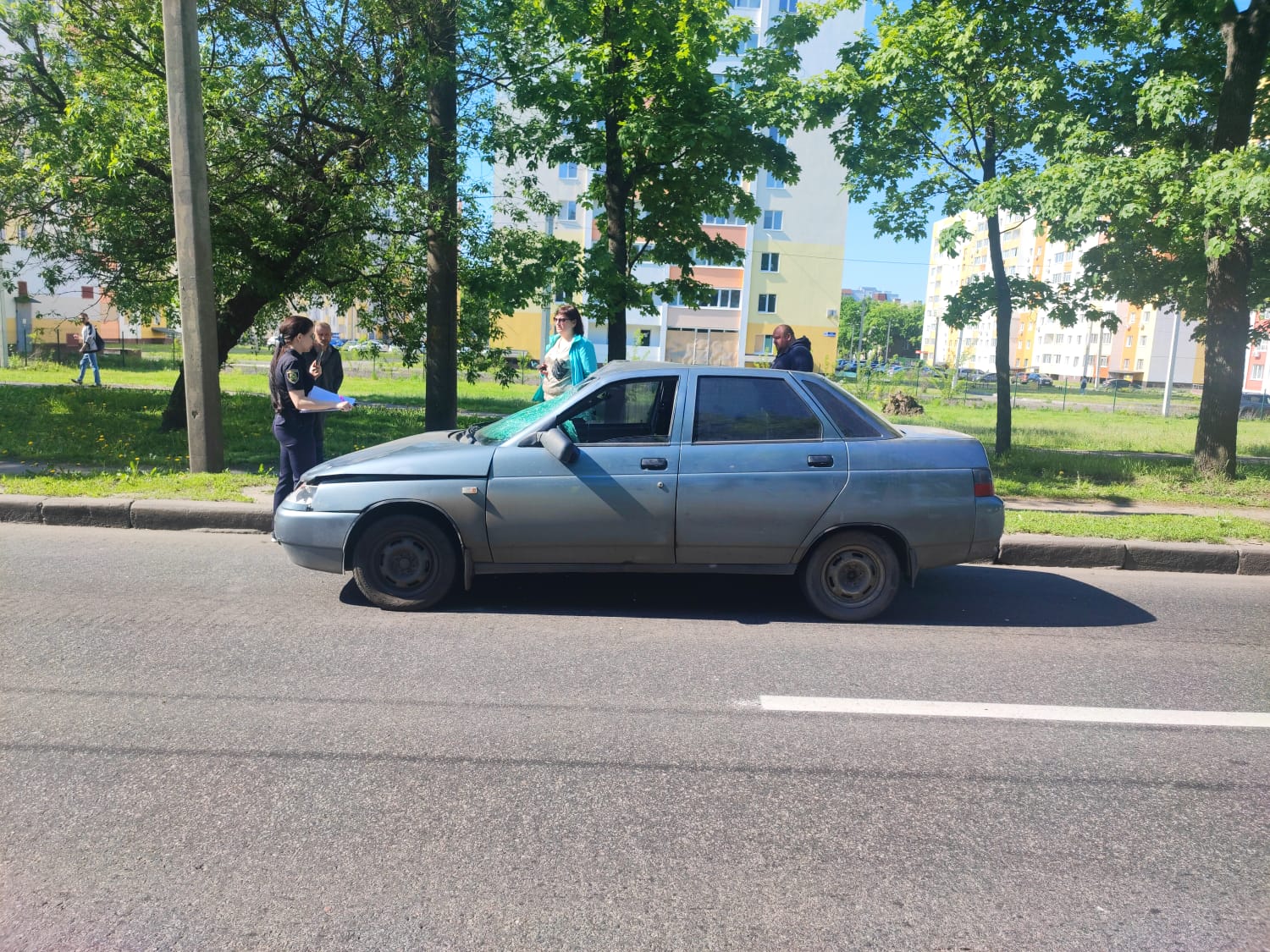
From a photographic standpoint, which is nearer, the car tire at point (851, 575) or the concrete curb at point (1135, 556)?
the car tire at point (851, 575)

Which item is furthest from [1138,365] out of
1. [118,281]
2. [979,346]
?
[118,281]

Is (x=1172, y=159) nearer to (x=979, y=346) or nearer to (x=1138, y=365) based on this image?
(x=1138, y=365)

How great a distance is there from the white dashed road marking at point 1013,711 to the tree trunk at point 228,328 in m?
11.9

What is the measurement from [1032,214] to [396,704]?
1146 cm

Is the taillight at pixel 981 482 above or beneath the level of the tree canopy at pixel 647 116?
beneath

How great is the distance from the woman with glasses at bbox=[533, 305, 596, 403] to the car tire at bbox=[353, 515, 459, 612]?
2369mm

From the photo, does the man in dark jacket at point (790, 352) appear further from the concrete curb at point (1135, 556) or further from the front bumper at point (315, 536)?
the front bumper at point (315, 536)

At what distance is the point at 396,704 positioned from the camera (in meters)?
4.11

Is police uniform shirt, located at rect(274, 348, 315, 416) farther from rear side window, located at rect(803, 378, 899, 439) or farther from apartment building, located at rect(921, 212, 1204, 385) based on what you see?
apartment building, located at rect(921, 212, 1204, 385)

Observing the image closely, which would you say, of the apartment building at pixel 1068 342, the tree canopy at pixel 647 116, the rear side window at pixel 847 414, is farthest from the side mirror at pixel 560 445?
the apartment building at pixel 1068 342

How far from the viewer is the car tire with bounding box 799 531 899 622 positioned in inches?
223

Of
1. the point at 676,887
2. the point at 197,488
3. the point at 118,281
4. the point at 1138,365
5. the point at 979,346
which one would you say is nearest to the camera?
the point at 676,887

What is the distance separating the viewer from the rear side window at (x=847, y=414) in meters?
5.75

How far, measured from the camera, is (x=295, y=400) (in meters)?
7.16
